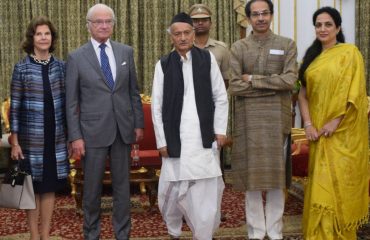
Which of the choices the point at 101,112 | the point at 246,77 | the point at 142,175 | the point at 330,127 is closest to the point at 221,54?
the point at 246,77

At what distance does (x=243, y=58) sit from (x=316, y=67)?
497 millimetres

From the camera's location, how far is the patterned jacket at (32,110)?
3.84m

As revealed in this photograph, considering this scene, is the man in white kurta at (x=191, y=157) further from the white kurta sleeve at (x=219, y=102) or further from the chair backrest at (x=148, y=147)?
the chair backrest at (x=148, y=147)

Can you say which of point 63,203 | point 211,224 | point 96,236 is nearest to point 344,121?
point 211,224

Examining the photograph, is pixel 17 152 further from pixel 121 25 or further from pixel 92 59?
pixel 121 25

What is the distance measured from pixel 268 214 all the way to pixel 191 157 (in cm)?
74

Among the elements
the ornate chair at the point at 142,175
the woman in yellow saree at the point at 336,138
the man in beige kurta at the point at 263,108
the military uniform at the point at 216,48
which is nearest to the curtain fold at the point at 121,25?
the ornate chair at the point at 142,175

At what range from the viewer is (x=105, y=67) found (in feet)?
13.0

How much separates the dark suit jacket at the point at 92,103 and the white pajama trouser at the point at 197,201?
467 mm

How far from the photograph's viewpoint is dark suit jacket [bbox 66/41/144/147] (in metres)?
3.88

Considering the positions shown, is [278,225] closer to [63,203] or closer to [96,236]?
[96,236]

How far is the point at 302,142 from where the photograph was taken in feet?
17.8

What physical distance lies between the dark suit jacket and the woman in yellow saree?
1254 millimetres

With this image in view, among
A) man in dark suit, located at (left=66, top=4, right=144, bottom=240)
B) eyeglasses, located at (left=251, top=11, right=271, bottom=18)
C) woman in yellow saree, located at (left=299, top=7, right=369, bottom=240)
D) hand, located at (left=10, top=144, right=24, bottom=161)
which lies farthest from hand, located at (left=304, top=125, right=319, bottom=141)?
hand, located at (left=10, top=144, right=24, bottom=161)
